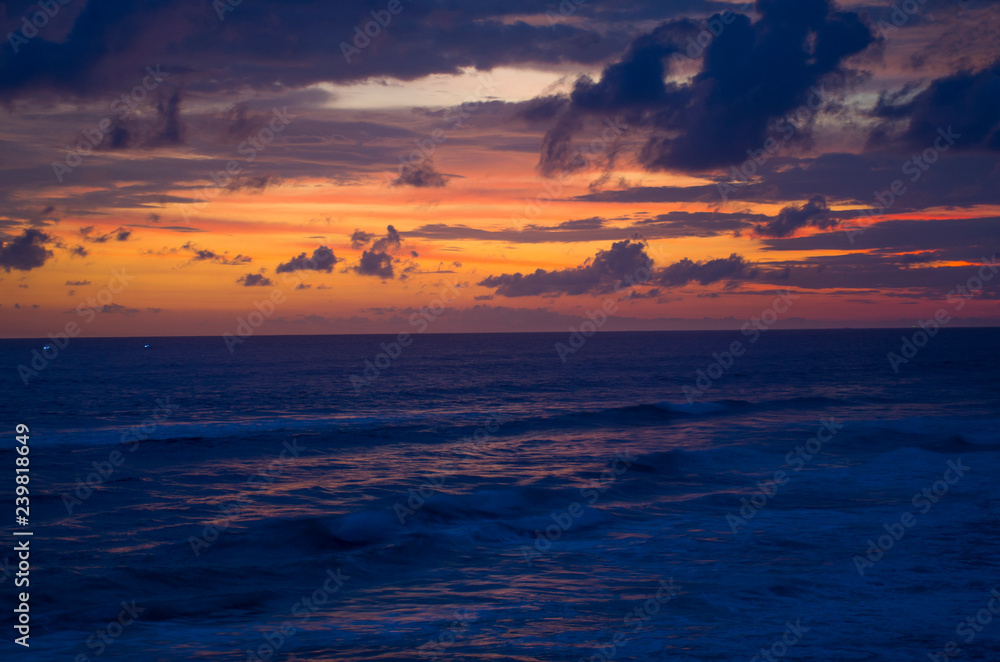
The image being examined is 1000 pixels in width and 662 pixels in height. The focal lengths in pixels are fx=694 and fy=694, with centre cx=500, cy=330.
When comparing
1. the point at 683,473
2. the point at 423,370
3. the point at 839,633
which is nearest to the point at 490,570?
the point at 839,633

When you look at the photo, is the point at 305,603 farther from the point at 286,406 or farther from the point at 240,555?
the point at 286,406

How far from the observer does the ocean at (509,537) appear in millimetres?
11148

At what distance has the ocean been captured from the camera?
36.6ft

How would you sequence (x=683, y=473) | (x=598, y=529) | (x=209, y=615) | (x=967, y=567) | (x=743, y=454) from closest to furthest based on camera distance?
(x=209, y=615) → (x=967, y=567) → (x=598, y=529) → (x=683, y=473) → (x=743, y=454)

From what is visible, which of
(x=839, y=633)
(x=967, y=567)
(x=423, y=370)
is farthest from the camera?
(x=423, y=370)

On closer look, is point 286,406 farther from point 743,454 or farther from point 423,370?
point 423,370

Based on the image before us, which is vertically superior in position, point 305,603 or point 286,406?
point 286,406

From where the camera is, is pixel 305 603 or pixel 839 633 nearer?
pixel 839 633

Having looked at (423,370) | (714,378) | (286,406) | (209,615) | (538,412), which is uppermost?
(423,370)

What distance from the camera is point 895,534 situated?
16.6m

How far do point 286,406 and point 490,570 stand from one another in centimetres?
3457

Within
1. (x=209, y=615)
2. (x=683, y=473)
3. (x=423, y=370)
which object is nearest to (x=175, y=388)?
(x=423, y=370)

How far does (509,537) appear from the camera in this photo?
17.7m

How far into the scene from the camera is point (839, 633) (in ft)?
36.1
